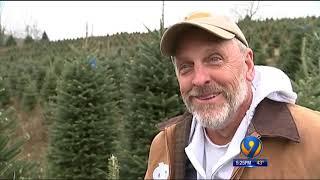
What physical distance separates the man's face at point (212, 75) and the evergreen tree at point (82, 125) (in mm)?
5859

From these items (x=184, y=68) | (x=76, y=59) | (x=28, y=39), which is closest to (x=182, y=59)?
(x=184, y=68)

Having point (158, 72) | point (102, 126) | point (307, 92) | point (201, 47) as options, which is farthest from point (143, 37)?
point (201, 47)

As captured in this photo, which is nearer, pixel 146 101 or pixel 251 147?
pixel 251 147

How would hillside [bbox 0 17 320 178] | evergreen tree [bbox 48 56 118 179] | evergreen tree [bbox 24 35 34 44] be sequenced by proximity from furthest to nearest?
evergreen tree [bbox 24 35 34 44], hillside [bbox 0 17 320 178], evergreen tree [bbox 48 56 118 179]

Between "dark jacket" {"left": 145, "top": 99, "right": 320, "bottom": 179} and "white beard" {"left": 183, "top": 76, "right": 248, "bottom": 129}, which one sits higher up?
"white beard" {"left": 183, "top": 76, "right": 248, "bottom": 129}

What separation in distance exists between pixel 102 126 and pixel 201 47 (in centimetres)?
634

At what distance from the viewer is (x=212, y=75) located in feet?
6.62

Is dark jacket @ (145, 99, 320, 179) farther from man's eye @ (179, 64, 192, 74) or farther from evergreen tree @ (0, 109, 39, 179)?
evergreen tree @ (0, 109, 39, 179)

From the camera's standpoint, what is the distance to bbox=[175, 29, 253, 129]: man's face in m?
2.01

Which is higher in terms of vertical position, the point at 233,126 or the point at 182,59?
the point at 182,59

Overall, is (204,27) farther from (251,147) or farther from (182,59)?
(251,147)

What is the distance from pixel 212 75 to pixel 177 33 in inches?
10.7
